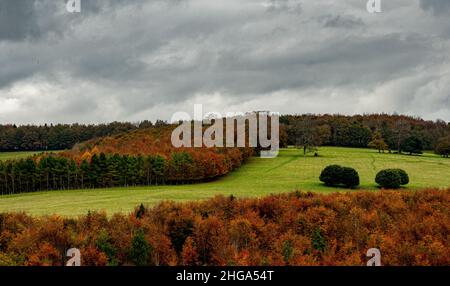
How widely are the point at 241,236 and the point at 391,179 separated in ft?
196

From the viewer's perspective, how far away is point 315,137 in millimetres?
153500

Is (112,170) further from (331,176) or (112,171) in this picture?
(331,176)

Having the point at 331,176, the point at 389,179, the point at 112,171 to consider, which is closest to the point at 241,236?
the point at 331,176

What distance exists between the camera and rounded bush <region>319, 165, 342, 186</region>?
98938 mm

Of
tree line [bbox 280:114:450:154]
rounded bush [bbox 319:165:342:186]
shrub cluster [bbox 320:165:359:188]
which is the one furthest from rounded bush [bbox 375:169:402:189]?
tree line [bbox 280:114:450:154]

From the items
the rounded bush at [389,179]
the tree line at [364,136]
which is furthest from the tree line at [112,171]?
the tree line at [364,136]

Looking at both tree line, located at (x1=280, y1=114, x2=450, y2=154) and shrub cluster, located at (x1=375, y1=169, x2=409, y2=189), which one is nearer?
shrub cluster, located at (x1=375, y1=169, x2=409, y2=189)

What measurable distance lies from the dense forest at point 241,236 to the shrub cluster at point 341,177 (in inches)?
1421

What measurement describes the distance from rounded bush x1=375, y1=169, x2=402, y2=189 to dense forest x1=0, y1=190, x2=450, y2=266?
35.0m

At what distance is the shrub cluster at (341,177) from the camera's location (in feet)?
323

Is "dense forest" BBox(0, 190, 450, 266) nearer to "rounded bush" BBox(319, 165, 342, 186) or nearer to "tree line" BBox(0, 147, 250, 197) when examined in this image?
"rounded bush" BBox(319, 165, 342, 186)

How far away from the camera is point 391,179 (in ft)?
319
